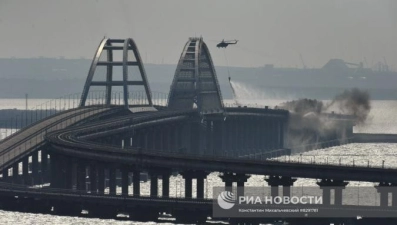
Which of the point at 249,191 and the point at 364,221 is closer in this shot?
the point at 364,221

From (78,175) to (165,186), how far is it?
80.5 feet

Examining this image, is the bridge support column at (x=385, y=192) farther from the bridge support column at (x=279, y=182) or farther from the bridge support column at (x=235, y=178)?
the bridge support column at (x=235, y=178)

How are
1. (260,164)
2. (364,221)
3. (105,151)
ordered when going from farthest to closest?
(105,151)
(260,164)
(364,221)

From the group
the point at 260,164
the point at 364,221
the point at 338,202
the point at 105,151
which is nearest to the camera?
the point at 364,221

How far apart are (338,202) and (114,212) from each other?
76.6 ft

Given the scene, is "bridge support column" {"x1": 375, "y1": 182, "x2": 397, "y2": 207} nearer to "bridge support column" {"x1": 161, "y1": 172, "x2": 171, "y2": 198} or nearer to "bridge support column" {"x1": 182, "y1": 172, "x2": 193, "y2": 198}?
"bridge support column" {"x1": 182, "y1": 172, "x2": 193, "y2": 198}

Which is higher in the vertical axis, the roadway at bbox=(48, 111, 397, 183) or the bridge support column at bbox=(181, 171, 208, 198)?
the roadway at bbox=(48, 111, 397, 183)

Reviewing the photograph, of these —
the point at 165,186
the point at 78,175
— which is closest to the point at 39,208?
the point at 165,186

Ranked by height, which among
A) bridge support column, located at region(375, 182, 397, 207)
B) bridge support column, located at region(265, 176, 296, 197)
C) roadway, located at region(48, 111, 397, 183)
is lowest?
bridge support column, located at region(375, 182, 397, 207)

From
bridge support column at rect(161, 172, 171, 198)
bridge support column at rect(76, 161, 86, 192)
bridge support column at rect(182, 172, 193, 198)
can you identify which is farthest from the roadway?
bridge support column at rect(76, 161, 86, 192)

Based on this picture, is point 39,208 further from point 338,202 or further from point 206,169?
point 338,202

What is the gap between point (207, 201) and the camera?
158m

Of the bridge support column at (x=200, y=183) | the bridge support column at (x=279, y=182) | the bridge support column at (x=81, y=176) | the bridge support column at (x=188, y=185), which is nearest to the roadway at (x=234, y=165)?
the bridge support column at (x=279, y=182)

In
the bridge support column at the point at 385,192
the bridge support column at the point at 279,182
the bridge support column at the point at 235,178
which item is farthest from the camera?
the bridge support column at the point at 235,178
